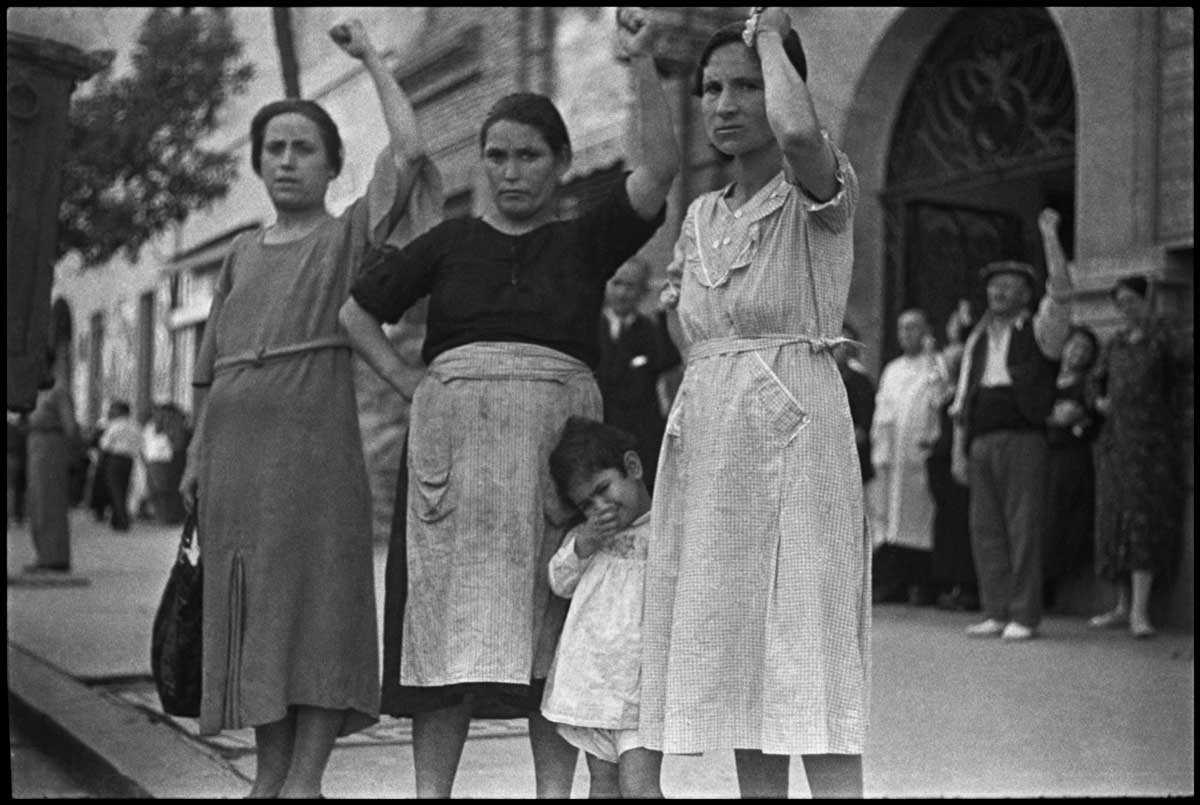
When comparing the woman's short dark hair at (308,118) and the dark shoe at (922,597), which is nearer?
the woman's short dark hair at (308,118)

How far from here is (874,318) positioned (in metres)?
11.8

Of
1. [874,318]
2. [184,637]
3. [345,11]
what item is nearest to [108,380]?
[345,11]

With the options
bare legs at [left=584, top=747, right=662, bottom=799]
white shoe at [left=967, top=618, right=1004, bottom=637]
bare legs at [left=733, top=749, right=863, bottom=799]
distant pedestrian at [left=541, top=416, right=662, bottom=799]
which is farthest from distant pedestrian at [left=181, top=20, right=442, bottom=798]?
white shoe at [left=967, top=618, right=1004, bottom=637]

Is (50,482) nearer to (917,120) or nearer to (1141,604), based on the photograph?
(917,120)

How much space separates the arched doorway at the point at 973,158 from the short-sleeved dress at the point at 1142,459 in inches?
69.6

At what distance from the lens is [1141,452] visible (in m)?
8.94

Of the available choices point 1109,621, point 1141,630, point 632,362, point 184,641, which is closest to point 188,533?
point 184,641

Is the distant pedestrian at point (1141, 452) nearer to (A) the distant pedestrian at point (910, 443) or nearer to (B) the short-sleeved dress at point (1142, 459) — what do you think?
(B) the short-sleeved dress at point (1142, 459)

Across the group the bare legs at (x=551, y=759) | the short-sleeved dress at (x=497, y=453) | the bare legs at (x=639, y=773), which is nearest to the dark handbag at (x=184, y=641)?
the short-sleeved dress at (x=497, y=453)

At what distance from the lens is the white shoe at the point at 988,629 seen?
889 centimetres

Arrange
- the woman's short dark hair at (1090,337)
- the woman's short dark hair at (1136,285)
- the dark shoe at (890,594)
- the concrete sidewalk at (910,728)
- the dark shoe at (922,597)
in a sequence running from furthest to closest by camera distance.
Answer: the dark shoe at (890,594)
the dark shoe at (922,597)
the woman's short dark hair at (1090,337)
the woman's short dark hair at (1136,285)
the concrete sidewalk at (910,728)

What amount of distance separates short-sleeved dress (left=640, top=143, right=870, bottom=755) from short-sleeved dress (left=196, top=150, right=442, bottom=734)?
115 cm

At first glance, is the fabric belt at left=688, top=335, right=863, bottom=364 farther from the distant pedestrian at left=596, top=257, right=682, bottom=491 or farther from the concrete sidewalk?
the distant pedestrian at left=596, top=257, right=682, bottom=491

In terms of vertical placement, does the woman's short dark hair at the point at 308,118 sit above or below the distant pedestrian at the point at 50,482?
above
